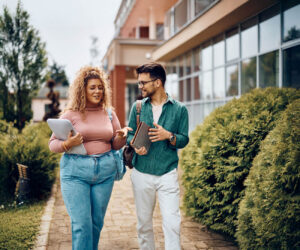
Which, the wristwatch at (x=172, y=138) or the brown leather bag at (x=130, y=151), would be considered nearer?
the wristwatch at (x=172, y=138)

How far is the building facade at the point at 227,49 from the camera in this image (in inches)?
327

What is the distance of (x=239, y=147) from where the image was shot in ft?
13.9

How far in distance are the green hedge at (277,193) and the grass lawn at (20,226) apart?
8.89 feet

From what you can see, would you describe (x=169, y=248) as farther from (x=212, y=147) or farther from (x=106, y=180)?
(x=212, y=147)

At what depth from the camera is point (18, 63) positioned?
1109 cm

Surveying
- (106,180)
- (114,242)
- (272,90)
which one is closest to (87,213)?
(106,180)

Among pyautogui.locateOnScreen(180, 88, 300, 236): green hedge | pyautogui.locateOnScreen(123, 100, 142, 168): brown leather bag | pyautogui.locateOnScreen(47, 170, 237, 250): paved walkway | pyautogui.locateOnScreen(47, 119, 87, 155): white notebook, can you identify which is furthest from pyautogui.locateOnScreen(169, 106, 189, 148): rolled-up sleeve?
pyautogui.locateOnScreen(47, 170, 237, 250): paved walkway

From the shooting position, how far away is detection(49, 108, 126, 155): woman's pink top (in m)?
3.26

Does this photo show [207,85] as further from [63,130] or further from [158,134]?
[63,130]

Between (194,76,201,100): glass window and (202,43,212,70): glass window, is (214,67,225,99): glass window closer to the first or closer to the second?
(202,43,212,70): glass window

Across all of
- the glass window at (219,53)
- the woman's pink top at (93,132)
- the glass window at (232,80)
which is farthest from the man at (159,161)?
the glass window at (219,53)

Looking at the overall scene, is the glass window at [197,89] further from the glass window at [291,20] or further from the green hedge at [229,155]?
the green hedge at [229,155]

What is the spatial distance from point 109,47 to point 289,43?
15.0 metres

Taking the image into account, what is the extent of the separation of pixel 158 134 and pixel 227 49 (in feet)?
29.3
